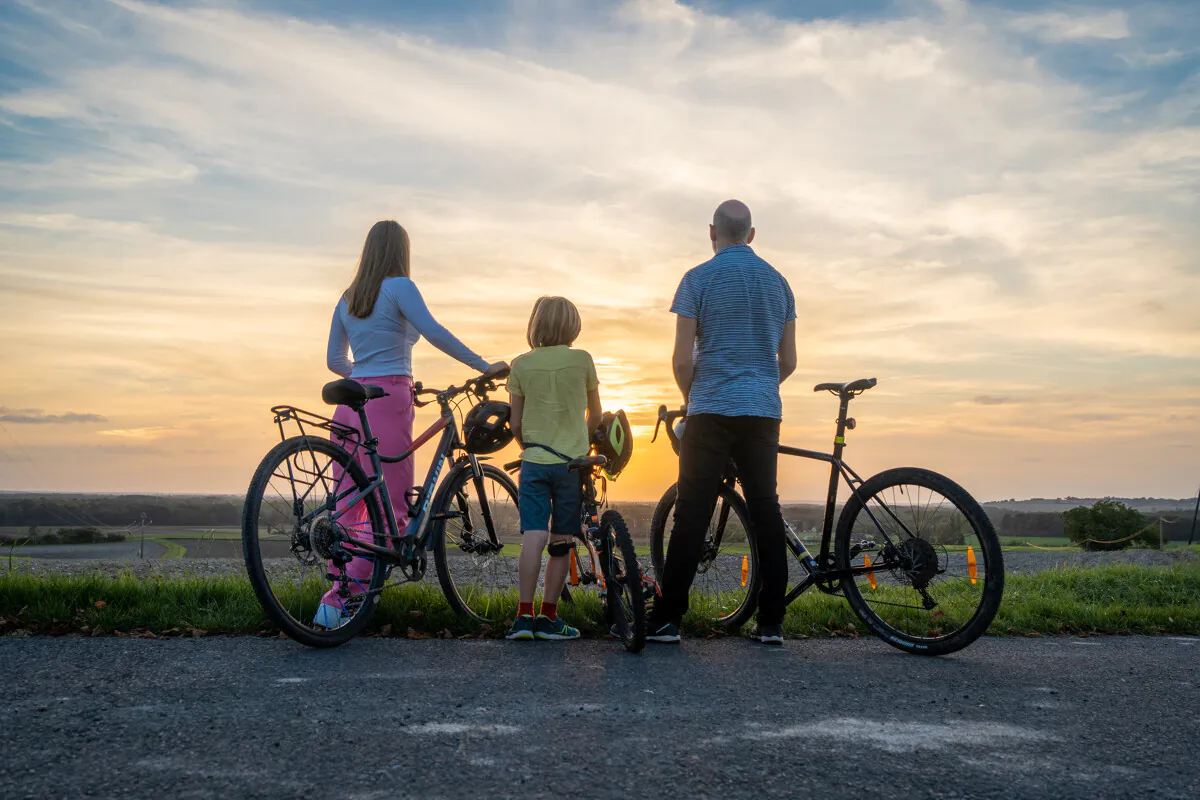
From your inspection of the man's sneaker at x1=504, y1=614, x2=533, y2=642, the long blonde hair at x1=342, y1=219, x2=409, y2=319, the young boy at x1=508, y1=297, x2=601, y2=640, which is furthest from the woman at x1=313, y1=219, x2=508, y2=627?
the man's sneaker at x1=504, y1=614, x2=533, y2=642

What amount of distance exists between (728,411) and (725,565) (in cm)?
112

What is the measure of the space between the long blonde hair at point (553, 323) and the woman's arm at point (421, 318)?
0.48 m

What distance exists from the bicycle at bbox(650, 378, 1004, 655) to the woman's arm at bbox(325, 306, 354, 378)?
1889 mm

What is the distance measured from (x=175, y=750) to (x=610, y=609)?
8.12ft

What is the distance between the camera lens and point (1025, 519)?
208 feet

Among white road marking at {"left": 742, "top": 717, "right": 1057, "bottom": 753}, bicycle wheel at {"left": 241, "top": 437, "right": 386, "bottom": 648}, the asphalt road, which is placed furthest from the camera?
bicycle wheel at {"left": 241, "top": 437, "right": 386, "bottom": 648}

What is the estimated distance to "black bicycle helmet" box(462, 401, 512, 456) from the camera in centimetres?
554

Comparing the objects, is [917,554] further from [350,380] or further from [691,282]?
[350,380]

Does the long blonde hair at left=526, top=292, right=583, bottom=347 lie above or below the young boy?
above

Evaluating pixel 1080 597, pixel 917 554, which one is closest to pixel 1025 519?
pixel 1080 597

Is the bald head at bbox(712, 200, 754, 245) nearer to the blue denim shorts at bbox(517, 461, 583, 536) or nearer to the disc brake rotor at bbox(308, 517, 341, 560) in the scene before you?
the blue denim shorts at bbox(517, 461, 583, 536)

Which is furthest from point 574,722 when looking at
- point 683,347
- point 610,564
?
→ point 683,347

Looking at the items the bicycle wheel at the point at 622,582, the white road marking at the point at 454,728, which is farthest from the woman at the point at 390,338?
the white road marking at the point at 454,728

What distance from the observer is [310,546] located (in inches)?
181
